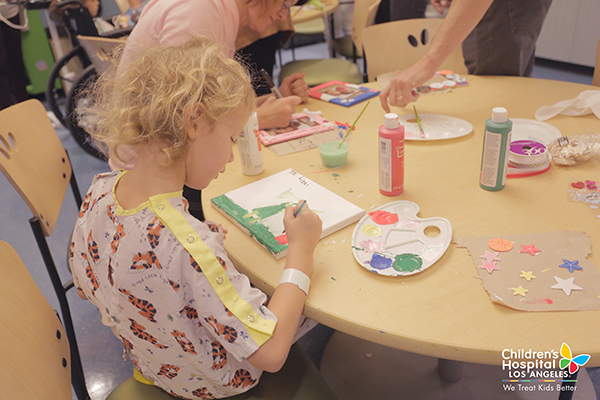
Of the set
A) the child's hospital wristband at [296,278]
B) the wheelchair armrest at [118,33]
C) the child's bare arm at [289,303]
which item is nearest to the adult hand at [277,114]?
the child's bare arm at [289,303]

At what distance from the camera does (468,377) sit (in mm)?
1434

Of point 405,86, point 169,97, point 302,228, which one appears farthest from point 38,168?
point 405,86

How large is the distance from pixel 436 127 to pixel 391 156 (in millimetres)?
424

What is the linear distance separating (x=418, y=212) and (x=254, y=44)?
4.84 ft

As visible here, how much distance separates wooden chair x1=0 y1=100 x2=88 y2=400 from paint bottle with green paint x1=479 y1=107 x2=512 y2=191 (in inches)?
40.7

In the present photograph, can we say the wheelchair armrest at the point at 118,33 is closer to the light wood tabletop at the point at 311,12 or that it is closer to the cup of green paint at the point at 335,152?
the light wood tabletop at the point at 311,12

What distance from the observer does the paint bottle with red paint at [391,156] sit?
0.94 metres

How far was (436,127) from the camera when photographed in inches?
52.0

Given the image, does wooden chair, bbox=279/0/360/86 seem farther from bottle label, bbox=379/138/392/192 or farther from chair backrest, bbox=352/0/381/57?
bottle label, bbox=379/138/392/192

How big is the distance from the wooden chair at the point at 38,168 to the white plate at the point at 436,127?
3.37ft

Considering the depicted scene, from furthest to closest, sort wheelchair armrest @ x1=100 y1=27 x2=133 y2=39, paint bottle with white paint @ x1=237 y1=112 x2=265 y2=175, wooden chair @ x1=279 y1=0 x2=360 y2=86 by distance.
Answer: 1. wooden chair @ x1=279 y1=0 x2=360 y2=86
2. wheelchair armrest @ x1=100 y1=27 x2=133 y2=39
3. paint bottle with white paint @ x1=237 y1=112 x2=265 y2=175

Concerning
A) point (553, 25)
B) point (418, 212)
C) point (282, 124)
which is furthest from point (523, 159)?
point (553, 25)

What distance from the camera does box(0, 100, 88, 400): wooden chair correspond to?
1.16m

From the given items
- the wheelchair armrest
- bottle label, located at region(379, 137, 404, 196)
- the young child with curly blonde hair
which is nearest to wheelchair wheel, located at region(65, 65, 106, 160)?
the wheelchair armrest
